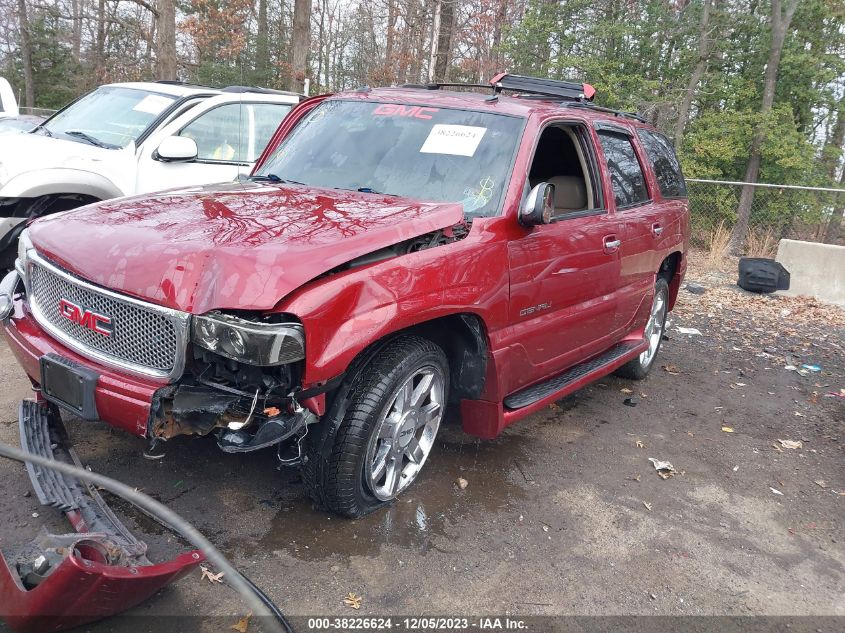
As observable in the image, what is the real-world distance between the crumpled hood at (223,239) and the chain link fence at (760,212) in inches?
441

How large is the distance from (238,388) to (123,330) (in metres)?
0.53

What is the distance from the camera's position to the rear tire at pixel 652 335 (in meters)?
5.81

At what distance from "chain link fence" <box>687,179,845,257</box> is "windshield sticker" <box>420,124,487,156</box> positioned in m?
10.3

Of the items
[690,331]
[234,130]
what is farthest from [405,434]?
[690,331]

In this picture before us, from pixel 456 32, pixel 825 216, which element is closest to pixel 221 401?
pixel 825 216

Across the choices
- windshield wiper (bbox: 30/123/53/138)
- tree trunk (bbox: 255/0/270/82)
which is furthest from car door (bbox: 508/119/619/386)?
tree trunk (bbox: 255/0/270/82)

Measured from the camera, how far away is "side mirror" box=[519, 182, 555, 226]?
3.51 meters

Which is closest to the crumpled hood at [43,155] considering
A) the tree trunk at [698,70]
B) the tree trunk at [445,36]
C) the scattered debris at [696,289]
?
the scattered debris at [696,289]

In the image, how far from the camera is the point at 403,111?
418 centimetres

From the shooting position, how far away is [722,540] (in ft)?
11.6

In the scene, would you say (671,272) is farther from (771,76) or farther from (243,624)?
(771,76)

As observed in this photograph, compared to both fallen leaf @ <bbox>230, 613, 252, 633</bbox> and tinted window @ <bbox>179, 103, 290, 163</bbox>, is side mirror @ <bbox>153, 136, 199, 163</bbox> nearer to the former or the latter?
tinted window @ <bbox>179, 103, 290, 163</bbox>

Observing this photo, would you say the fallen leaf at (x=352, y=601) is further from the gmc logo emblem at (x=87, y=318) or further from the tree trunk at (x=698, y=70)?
the tree trunk at (x=698, y=70)

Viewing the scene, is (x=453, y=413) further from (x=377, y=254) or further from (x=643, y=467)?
(x=377, y=254)
